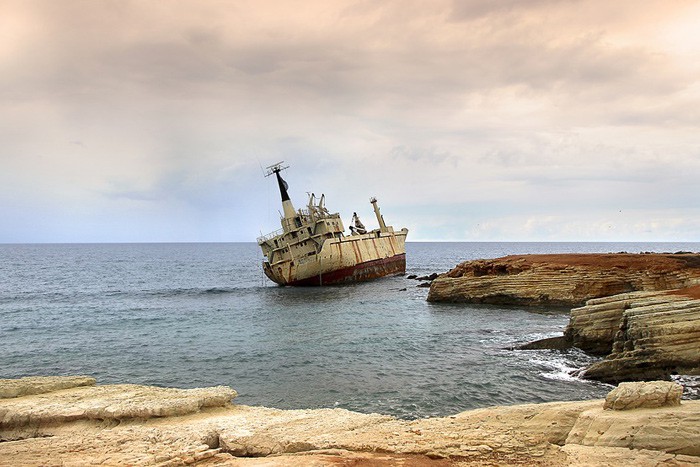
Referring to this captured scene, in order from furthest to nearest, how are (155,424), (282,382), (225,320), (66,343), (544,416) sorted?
(225,320), (66,343), (282,382), (155,424), (544,416)

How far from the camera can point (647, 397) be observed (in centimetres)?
835

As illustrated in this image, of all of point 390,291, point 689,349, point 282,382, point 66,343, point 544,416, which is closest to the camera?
point 544,416

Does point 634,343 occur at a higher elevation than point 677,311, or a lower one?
lower

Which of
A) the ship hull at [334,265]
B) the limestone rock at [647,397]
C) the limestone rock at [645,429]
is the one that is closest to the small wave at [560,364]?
the limestone rock at [647,397]

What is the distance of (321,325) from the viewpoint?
30.1m

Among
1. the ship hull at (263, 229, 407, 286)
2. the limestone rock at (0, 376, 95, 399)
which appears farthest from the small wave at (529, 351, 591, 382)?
the ship hull at (263, 229, 407, 286)

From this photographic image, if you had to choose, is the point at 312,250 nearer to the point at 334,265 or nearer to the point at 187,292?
the point at 334,265

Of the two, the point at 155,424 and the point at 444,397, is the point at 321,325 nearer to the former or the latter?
the point at 444,397

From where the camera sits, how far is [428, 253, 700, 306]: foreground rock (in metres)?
30.4

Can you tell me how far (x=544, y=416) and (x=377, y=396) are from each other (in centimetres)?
736

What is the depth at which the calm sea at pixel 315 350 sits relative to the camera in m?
16.0

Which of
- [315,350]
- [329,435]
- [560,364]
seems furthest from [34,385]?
[560,364]

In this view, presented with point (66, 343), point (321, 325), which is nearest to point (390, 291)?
point (321, 325)

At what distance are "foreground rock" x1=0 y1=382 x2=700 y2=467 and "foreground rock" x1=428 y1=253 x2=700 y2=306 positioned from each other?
24735 mm
